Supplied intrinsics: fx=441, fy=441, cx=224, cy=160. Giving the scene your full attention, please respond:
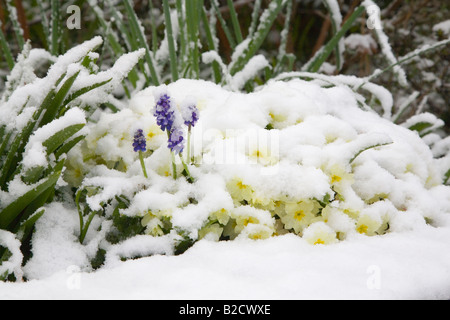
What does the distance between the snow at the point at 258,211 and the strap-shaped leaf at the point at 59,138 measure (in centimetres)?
3

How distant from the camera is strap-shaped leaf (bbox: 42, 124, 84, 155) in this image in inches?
38.7

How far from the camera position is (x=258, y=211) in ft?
3.48

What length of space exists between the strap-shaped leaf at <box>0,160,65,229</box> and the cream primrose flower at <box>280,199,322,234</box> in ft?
1.76

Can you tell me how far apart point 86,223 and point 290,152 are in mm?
533

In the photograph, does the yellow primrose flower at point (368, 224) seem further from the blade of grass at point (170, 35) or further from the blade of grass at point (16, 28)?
the blade of grass at point (16, 28)

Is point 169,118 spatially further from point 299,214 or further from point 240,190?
point 299,214

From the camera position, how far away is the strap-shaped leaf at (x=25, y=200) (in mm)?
949

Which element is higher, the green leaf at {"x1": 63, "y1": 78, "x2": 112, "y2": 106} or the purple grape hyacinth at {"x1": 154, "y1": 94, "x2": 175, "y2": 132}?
the green leaf at {"x1": 63, "y1": 78, "x2": 112, "y2": 106}

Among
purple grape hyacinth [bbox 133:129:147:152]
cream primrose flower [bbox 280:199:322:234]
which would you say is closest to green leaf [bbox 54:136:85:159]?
purple grape hyacinth [bbox 133:129:147:152]

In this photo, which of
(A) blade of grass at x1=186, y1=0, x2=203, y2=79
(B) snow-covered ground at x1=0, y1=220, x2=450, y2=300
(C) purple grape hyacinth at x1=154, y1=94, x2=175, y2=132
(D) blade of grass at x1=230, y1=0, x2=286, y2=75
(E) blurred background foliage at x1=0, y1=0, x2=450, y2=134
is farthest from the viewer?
(E) blurred background foliage at x1=0, y1=0, x2=450, y2=134

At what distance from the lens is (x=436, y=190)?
1.29m

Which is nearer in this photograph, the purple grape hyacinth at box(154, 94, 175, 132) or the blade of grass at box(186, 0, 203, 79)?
the purple grape hyacinth at box(154, 94, 175, 132)

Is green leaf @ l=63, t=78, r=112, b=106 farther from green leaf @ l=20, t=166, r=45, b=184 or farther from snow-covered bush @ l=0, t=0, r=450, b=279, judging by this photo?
green leaf @ l=20, t=166, r=45, b=184

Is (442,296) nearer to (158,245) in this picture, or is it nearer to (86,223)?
(158,245)
